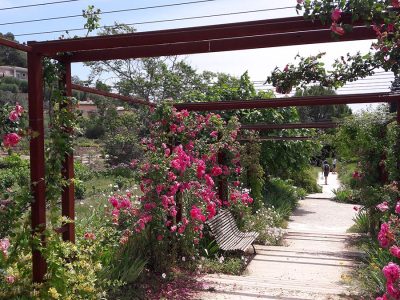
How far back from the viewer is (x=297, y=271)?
20.0ft

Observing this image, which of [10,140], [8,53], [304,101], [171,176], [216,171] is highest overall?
[8,53]

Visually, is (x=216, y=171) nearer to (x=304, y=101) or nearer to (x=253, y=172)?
(x=304, y=101)

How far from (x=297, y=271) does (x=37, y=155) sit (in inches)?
159

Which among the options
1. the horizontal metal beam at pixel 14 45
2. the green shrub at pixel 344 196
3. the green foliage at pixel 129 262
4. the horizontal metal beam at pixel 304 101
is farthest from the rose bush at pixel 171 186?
the green shrub at pixel 344 196

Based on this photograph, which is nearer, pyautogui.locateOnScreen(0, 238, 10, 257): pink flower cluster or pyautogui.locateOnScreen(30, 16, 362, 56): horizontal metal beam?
pyautogui.locateOnScreen(30, 16, 362, 56): horizontal metal beam

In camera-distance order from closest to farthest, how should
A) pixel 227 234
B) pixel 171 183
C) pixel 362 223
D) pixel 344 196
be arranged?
pixel 171 183, pixel 227 234, pixel 362 223, pixel 344 196

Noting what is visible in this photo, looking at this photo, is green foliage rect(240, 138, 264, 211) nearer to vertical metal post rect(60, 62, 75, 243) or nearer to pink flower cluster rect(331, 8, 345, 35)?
vertical metal post rect(60, 62, 75, 243)

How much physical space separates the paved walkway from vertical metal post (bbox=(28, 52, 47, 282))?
1787 millimetres

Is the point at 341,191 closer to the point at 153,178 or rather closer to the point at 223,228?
the point at 223,228

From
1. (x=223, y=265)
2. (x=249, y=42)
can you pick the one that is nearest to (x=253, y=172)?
(x=223, y=265)

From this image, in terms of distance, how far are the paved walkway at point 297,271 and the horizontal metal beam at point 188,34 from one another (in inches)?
103

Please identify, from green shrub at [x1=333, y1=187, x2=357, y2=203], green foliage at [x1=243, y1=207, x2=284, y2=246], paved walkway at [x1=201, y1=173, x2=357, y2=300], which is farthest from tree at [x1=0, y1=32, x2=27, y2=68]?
green shrub at [x1=333, y1=187, x2=357, y2=203]

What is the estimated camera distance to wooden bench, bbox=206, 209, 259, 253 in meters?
6.33

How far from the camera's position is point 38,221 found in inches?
135
